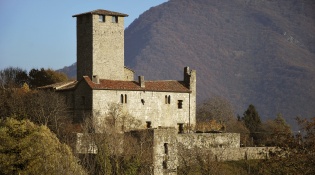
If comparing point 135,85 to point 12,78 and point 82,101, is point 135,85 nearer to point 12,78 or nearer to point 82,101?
point 82,101

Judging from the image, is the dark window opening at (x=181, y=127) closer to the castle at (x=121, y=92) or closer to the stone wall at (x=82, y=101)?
the castle at (x=121, y=92)

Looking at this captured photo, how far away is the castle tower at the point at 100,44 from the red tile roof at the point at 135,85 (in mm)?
3159

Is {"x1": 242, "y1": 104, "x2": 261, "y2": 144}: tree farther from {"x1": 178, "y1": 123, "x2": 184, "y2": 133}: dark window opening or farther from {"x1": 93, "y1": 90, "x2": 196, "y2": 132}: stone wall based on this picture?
{"x1": 93, "y1": 90, "x2": 196, "y2": 132}: stone wall

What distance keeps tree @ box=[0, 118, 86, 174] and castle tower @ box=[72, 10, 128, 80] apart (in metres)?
15.1

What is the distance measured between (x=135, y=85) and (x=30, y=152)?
629 inches

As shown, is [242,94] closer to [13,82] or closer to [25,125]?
[13,82]

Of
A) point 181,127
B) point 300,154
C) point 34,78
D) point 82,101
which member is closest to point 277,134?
point 300,154

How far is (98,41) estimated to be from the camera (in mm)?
62969

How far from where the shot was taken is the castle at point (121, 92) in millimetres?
58062

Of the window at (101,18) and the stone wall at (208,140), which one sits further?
the window at (101,18)

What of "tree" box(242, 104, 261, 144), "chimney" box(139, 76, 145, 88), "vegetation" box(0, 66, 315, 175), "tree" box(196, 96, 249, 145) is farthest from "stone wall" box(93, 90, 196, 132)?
"tree" box(242, 104, 261, 144)

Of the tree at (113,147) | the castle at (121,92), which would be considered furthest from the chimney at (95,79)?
the tree at (113,147)

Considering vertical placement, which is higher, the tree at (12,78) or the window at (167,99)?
the tree at (12,78)

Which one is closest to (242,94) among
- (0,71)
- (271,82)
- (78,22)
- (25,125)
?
(271,82)
